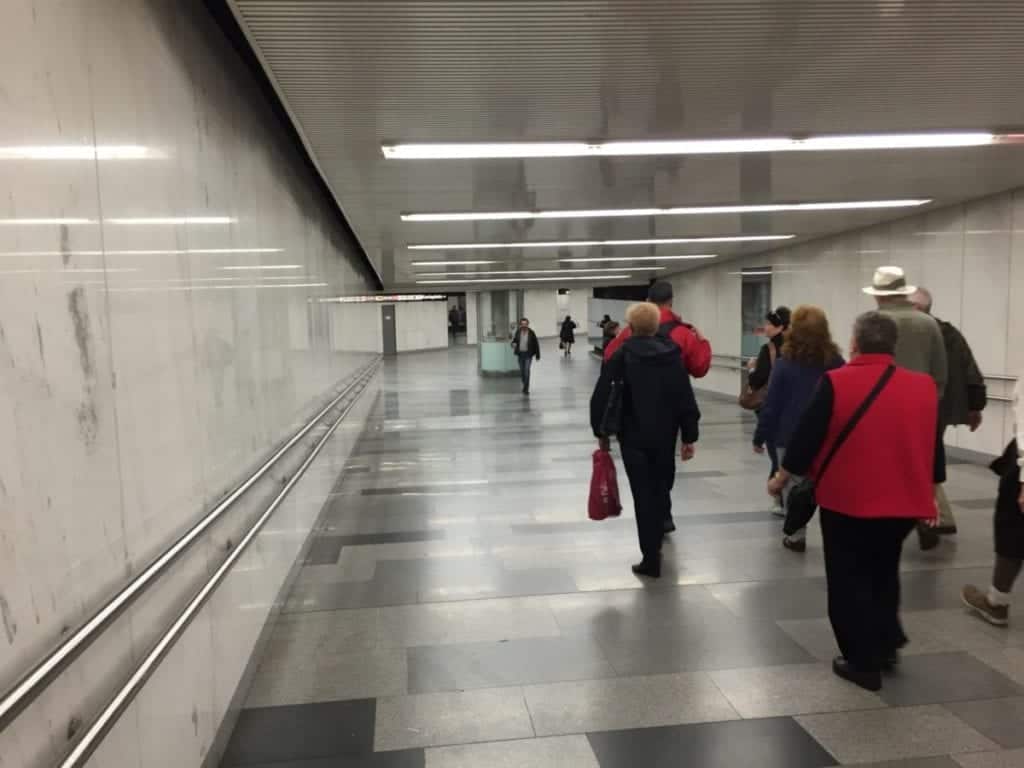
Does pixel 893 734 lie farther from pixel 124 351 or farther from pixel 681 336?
pixel 124 351

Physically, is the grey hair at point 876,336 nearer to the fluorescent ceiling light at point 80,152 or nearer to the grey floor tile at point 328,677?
the grey floor tile at point 328,677

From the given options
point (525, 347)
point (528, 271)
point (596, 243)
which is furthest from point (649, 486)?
point (528, 271)

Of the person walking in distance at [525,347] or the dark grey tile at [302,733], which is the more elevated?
the person walking in distance at [525,347]

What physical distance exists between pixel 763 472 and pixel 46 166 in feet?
25.5

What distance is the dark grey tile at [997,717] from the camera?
299cm

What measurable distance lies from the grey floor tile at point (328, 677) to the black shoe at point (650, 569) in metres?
1.84

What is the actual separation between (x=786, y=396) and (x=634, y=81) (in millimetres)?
2366

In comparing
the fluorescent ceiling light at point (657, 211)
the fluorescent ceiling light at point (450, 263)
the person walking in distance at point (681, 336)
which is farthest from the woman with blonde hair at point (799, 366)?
the fluorescent ceiling light at point (450, 263)

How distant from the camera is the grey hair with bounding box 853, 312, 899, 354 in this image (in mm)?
3271

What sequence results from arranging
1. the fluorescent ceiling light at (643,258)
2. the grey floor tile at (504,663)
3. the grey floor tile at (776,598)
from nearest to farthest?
the grey floor tile at (504,663) < the grey floor tile at (776,598) < the fluorescent ceiling light at (643,258)

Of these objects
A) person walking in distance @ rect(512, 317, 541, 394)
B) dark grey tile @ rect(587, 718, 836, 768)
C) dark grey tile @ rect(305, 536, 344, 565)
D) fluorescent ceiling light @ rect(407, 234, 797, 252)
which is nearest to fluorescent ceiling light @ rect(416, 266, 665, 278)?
person walking in distance @ rect(512, 317, 541, 394)

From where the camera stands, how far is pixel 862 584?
3367 millimetres

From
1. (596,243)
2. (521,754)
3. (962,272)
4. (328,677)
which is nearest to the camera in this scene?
(521,754)

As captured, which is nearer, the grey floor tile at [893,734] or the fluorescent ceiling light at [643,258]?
the grey floor tile at [893,734]
